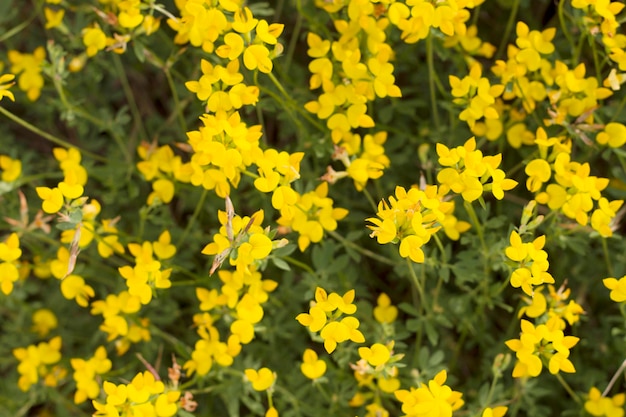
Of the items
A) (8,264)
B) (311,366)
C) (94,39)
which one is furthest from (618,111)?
(8,264)

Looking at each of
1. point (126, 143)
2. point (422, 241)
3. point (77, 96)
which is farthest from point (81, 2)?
point (422, 241)

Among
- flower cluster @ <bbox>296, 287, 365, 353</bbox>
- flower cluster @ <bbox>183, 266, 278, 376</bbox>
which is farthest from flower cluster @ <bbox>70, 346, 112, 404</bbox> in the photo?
flower cluster @ <bbox>296, 287, 365, 353</bbox>

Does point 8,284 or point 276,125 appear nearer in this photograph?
point 8,284

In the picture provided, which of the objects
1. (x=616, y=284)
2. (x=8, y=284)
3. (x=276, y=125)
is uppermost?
(x=616, y=284)

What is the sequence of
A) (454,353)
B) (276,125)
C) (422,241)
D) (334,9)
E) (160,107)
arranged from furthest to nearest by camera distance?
(160,107)
(276,125)
(454,353)
(334,9)
(422,241)

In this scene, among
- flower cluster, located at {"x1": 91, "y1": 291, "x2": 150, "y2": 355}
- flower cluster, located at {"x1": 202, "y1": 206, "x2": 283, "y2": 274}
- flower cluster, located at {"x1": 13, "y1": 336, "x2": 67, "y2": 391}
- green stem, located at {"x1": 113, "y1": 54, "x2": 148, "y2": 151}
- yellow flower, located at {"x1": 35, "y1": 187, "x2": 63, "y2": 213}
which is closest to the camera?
flower cluster, located at {"x1": 202, "y1": 206, "x2": 283, "y2": 274}

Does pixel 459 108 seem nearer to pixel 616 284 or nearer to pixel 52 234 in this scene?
pixel 616 284

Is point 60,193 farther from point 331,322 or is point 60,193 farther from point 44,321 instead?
point 44,321

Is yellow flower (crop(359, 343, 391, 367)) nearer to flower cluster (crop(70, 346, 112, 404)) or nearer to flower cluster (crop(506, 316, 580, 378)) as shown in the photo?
flower cluster (crop(506, 316, 580, 378))

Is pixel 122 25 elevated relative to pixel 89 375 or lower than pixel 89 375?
elevated
